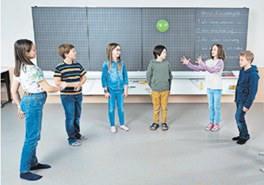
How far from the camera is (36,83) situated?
7.85 ft

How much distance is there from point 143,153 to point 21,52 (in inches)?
67.2

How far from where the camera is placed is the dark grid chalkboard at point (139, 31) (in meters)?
4.63

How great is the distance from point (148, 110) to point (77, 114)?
1.71m

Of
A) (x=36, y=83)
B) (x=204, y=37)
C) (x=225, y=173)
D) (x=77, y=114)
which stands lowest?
(x=225, y=173)

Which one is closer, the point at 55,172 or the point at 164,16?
the point at 55,172

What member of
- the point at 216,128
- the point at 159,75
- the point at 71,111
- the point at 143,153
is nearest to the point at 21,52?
the point at 71,111

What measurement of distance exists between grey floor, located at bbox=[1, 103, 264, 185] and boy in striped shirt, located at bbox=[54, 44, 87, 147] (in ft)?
1.27

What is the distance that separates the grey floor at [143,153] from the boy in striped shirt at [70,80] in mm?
389

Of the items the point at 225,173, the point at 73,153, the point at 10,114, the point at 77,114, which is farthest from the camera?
the point at 10,114

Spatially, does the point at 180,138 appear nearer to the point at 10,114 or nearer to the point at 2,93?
the point at 10,114

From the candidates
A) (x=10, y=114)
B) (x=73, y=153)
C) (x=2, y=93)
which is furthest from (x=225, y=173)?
(x=2, y=93)

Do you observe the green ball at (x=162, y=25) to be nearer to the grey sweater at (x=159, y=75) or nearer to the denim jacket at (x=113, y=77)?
the grey sweater at (x=159, y=75)

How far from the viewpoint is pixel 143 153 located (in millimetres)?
3090

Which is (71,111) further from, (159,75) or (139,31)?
(139,31)
